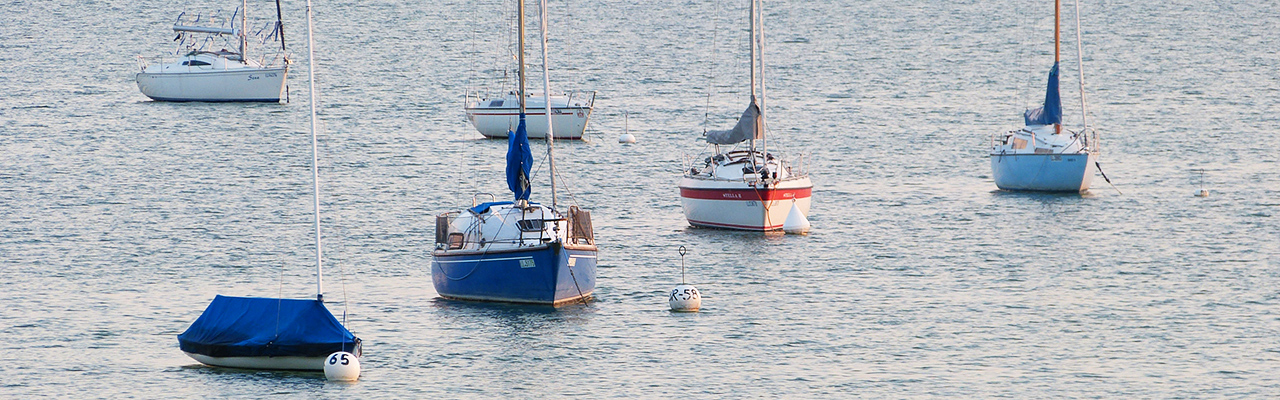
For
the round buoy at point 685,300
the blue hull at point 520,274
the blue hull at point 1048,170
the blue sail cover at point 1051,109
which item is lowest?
the round buoy at point 685,300

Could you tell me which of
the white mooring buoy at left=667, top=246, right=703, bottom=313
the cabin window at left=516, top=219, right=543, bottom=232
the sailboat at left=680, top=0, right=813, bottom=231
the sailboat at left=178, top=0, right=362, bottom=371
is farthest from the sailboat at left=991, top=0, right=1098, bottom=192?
the sailboat at left=178, top=0, right=362, bottom=371

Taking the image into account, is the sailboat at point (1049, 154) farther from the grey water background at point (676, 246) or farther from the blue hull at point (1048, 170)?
the grey water background at point (676, 246)

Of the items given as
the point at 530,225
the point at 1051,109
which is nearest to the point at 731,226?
the point at 530,225

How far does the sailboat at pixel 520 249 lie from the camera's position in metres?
45.4

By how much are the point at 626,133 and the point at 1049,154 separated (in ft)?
104

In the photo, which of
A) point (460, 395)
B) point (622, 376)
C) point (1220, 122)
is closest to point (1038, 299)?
point (622, 376)

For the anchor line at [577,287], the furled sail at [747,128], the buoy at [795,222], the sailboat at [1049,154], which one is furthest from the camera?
the sailboat at [1049,154]

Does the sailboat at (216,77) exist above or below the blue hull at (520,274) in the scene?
above

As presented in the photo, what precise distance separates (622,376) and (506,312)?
23.1ft

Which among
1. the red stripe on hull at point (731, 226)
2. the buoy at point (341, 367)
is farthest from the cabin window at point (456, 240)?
the red stripe on hull at point (731, 226)

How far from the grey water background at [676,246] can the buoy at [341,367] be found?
46 centimetres

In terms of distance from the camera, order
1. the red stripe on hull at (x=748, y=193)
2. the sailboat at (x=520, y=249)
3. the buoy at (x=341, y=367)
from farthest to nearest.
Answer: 1. the red stripe on hull at (x=748, y=193)
2. the sailboat at (x=520, y=249)
3. the buoy at (x=341, y=367)

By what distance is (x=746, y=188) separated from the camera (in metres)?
59.9

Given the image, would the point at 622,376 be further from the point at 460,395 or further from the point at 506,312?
the point at 506,312
